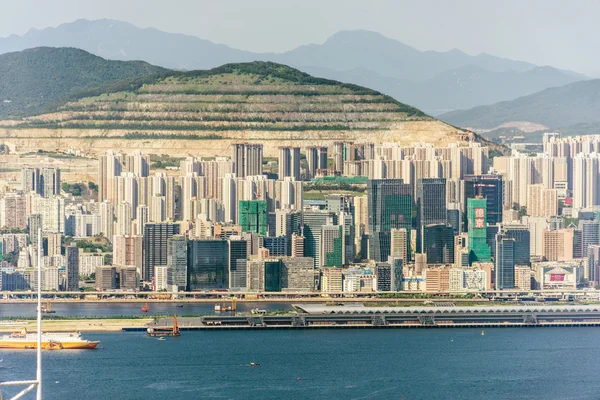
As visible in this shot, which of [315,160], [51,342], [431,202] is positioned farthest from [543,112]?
[51,342]

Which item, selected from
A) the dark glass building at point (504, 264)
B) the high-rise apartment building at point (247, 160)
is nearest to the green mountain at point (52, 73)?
the high-rise apartment building at point (247, 160)

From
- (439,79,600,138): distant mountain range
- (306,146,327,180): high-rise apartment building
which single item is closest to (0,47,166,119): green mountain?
(306,146,327,180): high-rise apartment building

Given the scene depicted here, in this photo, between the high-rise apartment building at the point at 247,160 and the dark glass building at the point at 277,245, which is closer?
the dark glass building at the point at 277,245

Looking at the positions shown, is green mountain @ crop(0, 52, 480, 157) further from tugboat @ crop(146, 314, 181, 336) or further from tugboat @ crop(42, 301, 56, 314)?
tugboat @ crop(146, 314, 181, 336)

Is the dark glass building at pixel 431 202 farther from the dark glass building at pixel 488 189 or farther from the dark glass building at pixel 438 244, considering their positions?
Answer: the dark glass building at pixel 488 189

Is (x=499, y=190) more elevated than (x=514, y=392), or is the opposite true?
(x=499, y=190)

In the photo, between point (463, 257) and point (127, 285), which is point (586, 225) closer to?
point (463, 257)

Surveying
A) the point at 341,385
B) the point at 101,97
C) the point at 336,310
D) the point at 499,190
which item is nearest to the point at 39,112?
the point at 101,97
